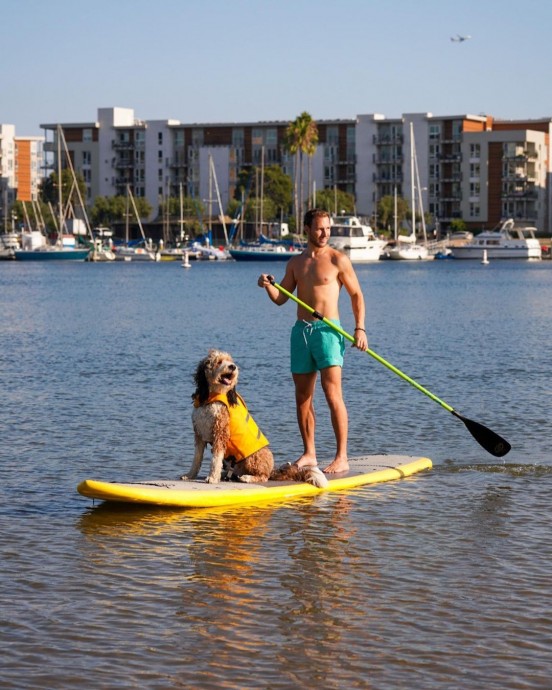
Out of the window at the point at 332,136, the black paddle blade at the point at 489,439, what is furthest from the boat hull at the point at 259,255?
the black paddle blade at the point at 489,439

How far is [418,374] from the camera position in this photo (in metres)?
24.8

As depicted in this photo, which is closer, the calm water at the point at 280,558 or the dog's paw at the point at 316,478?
the calm water at the point at 280,558

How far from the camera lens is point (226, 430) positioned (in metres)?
10.8

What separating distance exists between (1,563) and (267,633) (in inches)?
95.5

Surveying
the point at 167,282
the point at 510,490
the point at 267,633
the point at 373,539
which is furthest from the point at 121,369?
the point at 167,282

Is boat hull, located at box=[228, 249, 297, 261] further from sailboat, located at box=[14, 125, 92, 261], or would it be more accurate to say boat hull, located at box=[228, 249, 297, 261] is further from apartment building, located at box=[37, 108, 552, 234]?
apartment building, located at box=[37, 108, 552, 234]

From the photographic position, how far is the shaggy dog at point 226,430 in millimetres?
10703

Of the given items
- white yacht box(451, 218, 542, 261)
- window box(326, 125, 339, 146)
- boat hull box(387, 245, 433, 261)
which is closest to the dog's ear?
boat hull box(387, 245, 433, 261)

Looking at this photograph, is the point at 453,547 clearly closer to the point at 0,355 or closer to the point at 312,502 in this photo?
the point at 312,502

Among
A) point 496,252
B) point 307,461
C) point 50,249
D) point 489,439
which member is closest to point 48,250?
point 50,249

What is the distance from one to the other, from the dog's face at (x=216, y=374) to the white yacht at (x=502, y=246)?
135493 millimetres

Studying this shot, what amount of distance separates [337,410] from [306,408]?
284 millimetres

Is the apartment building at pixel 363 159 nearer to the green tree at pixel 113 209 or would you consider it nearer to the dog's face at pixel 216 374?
the green tree at pixel 113 209

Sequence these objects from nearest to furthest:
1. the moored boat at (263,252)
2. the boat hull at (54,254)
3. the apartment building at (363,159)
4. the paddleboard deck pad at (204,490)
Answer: the paddleboard deck pad at (204,490) → the moored boat at (263,252) → the boat hull at (54,254) → the apartment building at (363,159)
